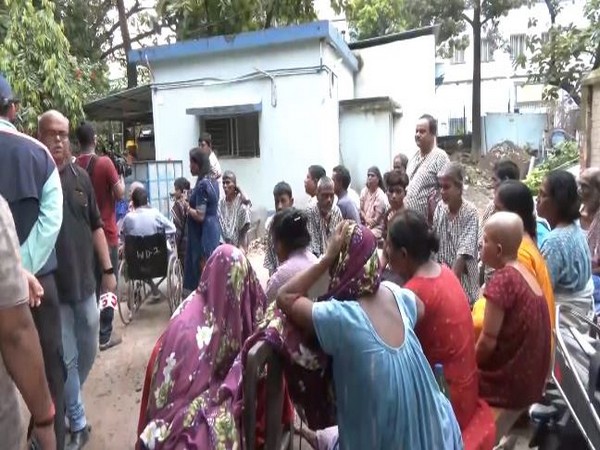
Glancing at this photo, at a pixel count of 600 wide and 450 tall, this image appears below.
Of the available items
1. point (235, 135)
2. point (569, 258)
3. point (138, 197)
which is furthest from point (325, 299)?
point (235, 135)

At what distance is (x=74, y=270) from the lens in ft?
10.5

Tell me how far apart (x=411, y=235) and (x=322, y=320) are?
72cm

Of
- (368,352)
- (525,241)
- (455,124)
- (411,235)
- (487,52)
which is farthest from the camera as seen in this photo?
(487,52)

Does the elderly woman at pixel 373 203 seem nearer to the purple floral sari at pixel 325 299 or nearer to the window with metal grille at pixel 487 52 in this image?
the purple floral sari at pixel 325 299

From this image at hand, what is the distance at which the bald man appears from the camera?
10.5ft

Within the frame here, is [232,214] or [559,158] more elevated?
[559,158]

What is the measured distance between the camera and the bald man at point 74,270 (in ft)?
10.5

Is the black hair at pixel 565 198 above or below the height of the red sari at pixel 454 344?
above

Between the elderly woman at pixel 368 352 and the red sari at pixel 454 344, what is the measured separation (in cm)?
30

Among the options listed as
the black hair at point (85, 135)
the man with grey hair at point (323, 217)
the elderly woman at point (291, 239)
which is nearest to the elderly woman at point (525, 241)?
the elderly woman at point (291, 239)

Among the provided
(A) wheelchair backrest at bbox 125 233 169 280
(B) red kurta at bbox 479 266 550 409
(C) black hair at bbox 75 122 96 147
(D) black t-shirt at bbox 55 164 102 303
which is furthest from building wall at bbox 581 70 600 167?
(D) black t-shirt at bbox 55 164 102 303

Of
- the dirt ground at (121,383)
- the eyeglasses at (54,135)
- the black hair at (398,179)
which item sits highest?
the eyeglasses at (54,135)

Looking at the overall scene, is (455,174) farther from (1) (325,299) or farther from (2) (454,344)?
(1) (325,299)

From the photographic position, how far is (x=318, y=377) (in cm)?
211
